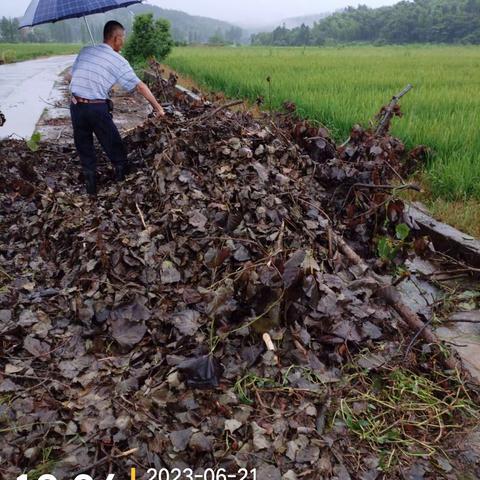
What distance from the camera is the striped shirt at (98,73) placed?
3957 mm

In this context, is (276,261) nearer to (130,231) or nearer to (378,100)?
(130,231)

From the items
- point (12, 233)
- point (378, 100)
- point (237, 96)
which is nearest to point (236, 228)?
point (12, 233)

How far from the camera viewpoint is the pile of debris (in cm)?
186

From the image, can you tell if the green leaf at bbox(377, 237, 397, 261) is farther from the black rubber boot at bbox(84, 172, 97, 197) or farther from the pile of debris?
the black rubber boot at bbox(84, 172, 97, 197)

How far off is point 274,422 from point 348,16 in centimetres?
11050

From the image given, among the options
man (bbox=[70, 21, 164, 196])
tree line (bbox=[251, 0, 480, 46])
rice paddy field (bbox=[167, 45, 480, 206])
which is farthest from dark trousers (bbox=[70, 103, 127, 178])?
tree line (bbox=[251, 0, 480, 46])

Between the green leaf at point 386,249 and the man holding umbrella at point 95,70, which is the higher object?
the man holding umbrella at point 95,70

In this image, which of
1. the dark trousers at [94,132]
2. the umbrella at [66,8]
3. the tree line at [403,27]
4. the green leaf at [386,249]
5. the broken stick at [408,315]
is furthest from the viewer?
the tree line at [403,27]

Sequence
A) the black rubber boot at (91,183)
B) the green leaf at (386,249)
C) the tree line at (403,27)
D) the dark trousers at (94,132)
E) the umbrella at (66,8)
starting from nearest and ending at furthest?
the green leaf at (386,249) < the umbrella at (66,8) < the dark trousers at (94,132) < the black rubber boot at (91,183) < the tree line at (403,27)

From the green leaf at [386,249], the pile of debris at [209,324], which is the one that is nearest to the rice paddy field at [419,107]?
the pile of debris at [209,324]

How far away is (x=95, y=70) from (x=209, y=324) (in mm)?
2725

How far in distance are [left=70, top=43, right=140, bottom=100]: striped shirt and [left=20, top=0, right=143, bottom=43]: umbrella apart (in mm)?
304

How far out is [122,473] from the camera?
Result: 1.75 m

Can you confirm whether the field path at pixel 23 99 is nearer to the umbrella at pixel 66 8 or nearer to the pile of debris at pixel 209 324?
the umbrella at pixel 66 8
